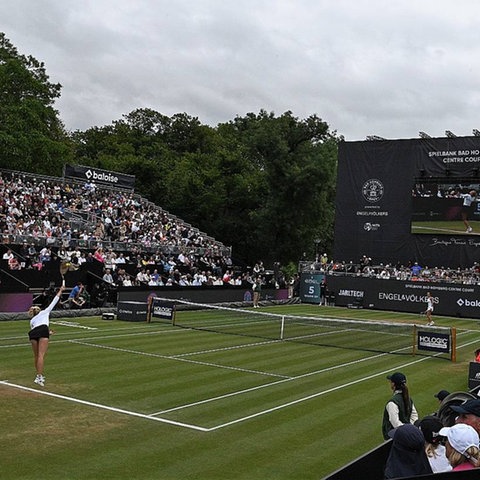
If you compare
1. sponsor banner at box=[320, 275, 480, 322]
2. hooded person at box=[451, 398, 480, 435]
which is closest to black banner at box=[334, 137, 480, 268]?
sponsor banner at box=[320, 275, 480, 322]

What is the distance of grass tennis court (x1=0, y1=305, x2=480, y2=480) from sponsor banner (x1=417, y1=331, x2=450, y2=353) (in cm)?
78

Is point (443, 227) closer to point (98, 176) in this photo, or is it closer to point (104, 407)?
point (98, 176)

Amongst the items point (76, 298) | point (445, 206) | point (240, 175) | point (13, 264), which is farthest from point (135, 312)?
point (240, 175)

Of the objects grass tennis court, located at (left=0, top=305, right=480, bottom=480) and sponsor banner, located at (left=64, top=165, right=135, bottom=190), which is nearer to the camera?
grass tennis court, located at (left=0, top=305, right=480, bottom=480)

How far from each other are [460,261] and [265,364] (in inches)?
1244

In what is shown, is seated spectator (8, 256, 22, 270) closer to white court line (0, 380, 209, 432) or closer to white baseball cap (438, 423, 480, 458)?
white court line (0, 380, 209, 432)

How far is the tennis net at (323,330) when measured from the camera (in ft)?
80.9

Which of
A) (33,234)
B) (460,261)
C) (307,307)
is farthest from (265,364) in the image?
(460,261)

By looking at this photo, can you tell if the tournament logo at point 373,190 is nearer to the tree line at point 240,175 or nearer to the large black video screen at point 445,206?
the large black video screen at point 445,206

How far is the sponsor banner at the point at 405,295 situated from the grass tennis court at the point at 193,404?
845 inches

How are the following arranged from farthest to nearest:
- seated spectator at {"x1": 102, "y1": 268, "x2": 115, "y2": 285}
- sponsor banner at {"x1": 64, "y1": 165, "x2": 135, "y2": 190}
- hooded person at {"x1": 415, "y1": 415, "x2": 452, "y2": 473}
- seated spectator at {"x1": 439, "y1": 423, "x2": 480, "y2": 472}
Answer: sponsor banner at {"x1": 64, "y1": 165, "x2": 135, "y2": 190} → seated spectator at {"x1": 102, "y1": 268, "x2": 115, "y2": 285} → hooded person at {"x1": 415, "y1": 415, "x2": 452, "y2": 473} → seated spectator at {"x1": 439, "y1": 423, "x2": 480, "y2": 472}

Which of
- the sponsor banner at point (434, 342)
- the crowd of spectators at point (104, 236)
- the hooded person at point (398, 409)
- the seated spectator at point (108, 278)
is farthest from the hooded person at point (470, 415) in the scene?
the seated spectator at point (108, 278)

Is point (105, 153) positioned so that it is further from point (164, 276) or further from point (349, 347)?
point (349, 347)

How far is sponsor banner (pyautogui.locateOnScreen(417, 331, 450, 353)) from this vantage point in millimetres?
24078
